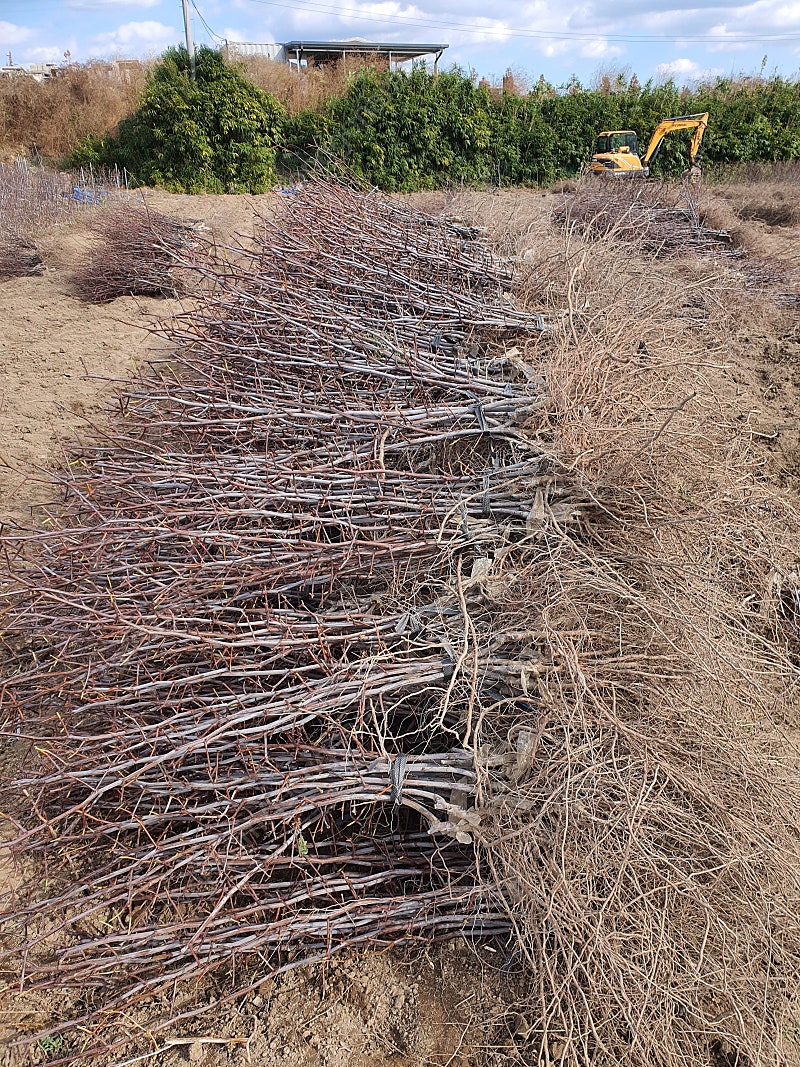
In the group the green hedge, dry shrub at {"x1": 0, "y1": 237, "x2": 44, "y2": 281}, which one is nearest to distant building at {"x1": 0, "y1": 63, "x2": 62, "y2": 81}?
the green hedge

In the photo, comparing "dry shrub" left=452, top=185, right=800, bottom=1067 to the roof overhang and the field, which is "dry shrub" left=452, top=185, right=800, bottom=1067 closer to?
the field

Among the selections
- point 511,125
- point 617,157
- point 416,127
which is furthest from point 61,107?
point 617,157

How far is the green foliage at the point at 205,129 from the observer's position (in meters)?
15.6

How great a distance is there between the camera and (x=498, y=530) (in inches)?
107

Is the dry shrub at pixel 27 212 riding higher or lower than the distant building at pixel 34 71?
lower

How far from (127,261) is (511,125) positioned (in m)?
14.1

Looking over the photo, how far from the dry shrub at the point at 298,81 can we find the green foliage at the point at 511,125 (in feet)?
3.21

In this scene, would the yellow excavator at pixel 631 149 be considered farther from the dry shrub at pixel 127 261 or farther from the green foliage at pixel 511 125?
the dry shrub at pixel 127 261

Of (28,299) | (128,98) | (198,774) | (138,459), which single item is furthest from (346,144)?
(198,774)

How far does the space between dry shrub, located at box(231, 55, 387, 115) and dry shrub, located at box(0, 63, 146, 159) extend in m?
3.97

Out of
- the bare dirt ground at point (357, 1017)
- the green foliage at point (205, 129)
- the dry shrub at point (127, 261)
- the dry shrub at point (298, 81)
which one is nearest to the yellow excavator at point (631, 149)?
the dry shrub at point (298, 81)

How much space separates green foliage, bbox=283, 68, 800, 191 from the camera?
55.4 ft

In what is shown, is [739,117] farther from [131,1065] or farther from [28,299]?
[131,1065]

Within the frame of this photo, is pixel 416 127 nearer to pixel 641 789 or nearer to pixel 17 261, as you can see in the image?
pixel 17 261
